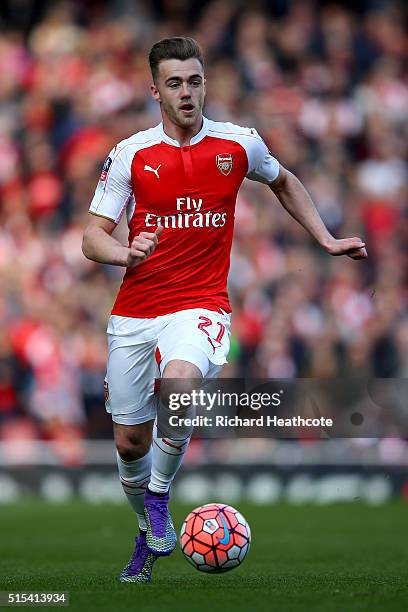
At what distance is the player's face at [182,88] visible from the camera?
696 cm

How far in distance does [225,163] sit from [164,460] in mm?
1539

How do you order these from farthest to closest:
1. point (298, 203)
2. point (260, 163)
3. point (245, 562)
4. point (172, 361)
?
point (245, 562) < point (298, 203) < point (260, 163) < point (172, 361)

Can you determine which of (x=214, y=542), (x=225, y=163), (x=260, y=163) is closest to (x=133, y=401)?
(x=214, y=542)

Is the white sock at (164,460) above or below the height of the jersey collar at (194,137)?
below

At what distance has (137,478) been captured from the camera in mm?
7391

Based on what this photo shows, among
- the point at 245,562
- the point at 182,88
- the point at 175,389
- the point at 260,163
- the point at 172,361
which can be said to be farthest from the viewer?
the point at 245,562

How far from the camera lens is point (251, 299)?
15938 mm

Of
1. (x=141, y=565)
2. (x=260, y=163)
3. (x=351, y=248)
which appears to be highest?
(x=260, y=163)

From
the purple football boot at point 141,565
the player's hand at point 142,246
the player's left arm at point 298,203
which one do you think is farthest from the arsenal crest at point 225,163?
the purple football boot at point 141,565

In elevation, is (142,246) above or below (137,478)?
above

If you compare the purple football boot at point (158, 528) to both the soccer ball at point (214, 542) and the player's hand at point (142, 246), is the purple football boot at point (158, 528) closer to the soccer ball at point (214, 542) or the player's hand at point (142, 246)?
the soccer ball at point (214, 542)

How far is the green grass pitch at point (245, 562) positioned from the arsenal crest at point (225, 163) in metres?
2.09

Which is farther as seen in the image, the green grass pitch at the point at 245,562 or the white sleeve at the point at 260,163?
the white sleeve at the point at 260,163

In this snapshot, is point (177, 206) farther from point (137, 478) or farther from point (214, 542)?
point (214, 542)
